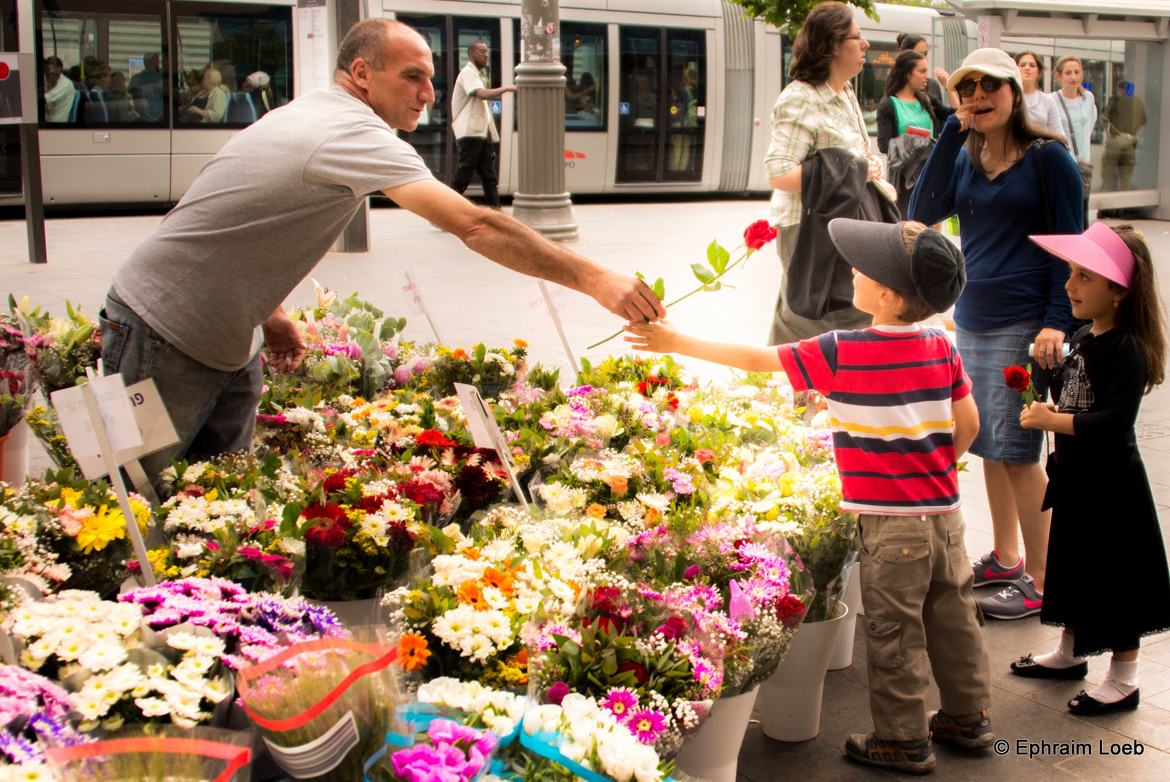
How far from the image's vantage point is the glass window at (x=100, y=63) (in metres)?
14.4

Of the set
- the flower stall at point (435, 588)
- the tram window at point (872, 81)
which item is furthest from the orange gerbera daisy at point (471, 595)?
the tram window at point (872, 81)

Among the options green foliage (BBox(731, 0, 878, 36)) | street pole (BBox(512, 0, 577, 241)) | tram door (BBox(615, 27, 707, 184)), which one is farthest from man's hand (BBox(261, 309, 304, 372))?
tram door (BBox(615, 27, 707, 184))

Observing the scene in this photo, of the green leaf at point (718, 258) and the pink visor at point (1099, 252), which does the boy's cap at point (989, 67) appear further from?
the green leaf at point (718, 258)

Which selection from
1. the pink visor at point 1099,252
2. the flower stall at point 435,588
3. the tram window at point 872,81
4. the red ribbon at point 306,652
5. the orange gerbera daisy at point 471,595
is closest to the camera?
the red ribbon at point 306,652

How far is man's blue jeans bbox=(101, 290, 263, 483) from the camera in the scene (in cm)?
336

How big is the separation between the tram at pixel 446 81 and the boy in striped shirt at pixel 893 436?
29.8ft

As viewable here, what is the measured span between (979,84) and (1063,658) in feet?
6.22

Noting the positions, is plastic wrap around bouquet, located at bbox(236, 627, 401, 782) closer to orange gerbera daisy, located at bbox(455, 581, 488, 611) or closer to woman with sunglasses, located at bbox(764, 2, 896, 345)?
orange gerbera daisy, located at bbox(455, 581, 488, 611)

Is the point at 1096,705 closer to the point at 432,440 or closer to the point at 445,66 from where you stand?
the point at 432,440

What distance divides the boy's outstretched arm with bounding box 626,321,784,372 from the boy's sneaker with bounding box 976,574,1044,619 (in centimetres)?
161

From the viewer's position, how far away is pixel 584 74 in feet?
59.9

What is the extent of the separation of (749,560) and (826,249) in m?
2.23

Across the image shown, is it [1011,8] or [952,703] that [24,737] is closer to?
[952,703]

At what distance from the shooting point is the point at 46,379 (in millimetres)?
4633
